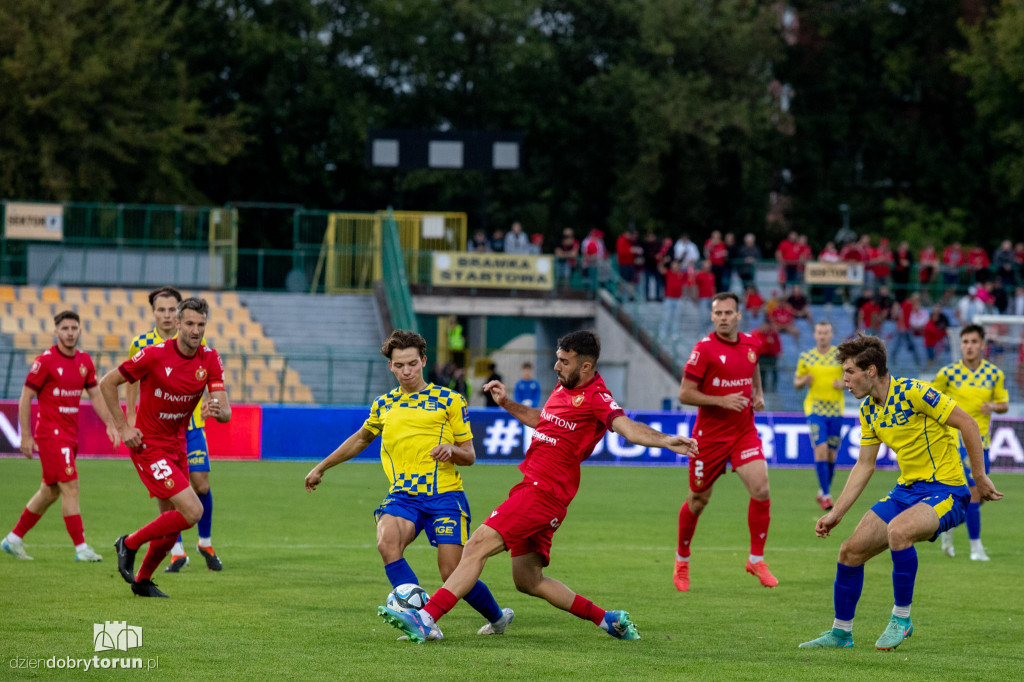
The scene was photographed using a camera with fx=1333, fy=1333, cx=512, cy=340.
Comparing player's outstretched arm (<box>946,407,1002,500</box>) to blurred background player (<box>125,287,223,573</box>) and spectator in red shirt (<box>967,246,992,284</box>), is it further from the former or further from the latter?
spectator in red shirt (<box>967,246,992,284</box>)

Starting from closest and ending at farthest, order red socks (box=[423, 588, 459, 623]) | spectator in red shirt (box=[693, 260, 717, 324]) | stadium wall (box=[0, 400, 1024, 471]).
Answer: red socks (box=[423, 588, 459, 623])
stadium wall (box=[0, 400, 1024, 471])
spectator in red shirt (box=[693, 260, 717, 324])

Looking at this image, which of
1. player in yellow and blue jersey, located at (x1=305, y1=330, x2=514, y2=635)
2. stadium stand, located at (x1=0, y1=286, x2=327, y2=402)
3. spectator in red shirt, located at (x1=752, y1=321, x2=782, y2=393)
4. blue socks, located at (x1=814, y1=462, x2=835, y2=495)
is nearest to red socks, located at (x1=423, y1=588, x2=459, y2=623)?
player in yellow and blue jersey, located at (x1=305, y1=330, x2=514, y2=635)

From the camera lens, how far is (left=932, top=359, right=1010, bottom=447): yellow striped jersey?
12.9 metres

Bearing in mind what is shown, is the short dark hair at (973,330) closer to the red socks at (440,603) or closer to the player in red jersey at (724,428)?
the player in red jersey at (724,428)

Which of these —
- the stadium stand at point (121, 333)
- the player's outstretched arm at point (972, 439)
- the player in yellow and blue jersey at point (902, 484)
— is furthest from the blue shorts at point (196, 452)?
the stadium stand at point (121, 333)

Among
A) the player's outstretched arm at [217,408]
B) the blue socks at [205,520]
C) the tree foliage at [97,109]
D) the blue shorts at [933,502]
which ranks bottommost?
the blue socks at [205,520]

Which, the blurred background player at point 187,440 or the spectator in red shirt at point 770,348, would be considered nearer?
the blurred background player at point 187,440

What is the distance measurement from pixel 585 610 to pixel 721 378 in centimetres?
352

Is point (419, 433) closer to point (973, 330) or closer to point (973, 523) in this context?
point (973, 330)

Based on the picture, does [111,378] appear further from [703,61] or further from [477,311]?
[703,61]

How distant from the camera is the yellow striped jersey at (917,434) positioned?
8078 millimetres

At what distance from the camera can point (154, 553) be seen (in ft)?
31.1

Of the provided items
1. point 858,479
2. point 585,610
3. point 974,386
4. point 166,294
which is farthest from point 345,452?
point 974,386

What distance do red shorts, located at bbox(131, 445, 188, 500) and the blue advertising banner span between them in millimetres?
12313
